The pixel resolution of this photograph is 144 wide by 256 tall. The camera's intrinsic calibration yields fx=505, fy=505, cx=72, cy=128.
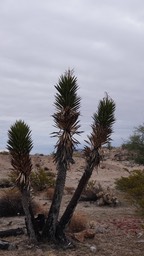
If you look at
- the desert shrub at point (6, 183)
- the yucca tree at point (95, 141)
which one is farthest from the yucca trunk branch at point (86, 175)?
the desert shrub at point (6, 183)

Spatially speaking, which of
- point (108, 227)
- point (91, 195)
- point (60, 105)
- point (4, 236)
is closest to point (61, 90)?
point (60, 105)

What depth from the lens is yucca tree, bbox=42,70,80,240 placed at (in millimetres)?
9555

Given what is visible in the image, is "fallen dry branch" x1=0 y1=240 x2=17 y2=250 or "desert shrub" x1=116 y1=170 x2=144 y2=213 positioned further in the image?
"desert shrub" x1=116 y1=170 x2=144 y2=213

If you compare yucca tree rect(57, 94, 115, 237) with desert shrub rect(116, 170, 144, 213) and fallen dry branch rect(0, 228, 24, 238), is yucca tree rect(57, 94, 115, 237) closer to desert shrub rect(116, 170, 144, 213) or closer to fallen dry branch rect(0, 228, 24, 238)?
fallen dry branch rect(0, 228, 24, 238)

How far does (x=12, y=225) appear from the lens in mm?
12320

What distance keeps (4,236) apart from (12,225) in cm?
157

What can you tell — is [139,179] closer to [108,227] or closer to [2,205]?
[108,227]

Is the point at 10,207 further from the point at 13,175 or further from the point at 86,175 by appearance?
the point at 86,175

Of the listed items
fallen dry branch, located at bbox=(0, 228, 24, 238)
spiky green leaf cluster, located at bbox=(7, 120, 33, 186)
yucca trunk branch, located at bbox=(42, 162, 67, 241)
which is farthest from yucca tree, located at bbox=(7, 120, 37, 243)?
fallen dry branch, located at bbox=(0, 228, 24, 238)

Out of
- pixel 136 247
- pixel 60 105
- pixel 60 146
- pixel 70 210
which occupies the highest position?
pixel 60 105

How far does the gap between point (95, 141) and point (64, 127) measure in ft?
2.36

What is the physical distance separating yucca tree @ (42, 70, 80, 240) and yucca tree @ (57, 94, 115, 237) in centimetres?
24

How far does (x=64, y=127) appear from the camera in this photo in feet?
31.3

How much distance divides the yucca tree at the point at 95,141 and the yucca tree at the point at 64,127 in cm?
24
